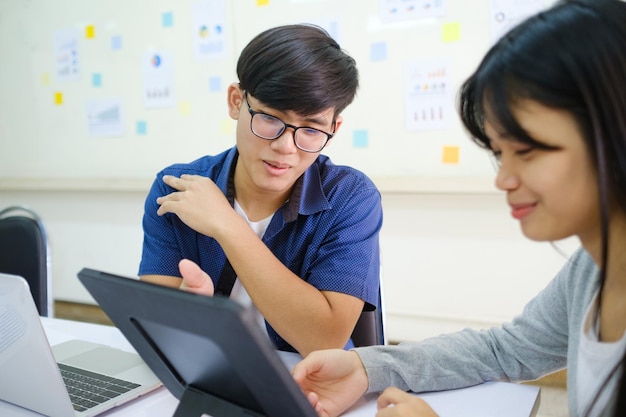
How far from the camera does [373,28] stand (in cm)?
253

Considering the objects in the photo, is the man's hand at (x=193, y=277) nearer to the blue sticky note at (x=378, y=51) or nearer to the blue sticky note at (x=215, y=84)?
the blue sticky note at (x=378, y=51)

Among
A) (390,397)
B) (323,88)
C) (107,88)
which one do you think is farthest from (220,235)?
(107,88)

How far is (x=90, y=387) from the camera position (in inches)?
42.1

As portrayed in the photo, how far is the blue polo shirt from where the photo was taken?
4.46ft

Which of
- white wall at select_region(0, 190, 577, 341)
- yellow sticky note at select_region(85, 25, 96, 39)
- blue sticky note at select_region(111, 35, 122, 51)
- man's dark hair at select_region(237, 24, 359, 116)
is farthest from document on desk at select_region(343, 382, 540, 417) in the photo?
yellow sticky note at select_region(85, 25, 96, 39)

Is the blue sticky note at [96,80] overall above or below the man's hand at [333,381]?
above

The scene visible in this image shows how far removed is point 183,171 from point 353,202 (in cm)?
46

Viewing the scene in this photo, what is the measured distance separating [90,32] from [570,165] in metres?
3.13

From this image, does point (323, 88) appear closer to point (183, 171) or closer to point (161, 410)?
point (183, 171)

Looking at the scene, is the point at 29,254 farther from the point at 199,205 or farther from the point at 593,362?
the point at 593,362

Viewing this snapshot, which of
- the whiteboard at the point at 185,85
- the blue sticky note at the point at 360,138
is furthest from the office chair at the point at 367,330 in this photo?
the blue sticky note at the point at 360,138

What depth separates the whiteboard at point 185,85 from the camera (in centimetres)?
243

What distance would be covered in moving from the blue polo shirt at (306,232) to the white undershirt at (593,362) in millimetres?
543

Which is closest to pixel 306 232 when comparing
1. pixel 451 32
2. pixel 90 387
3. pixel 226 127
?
pixel 90 387
